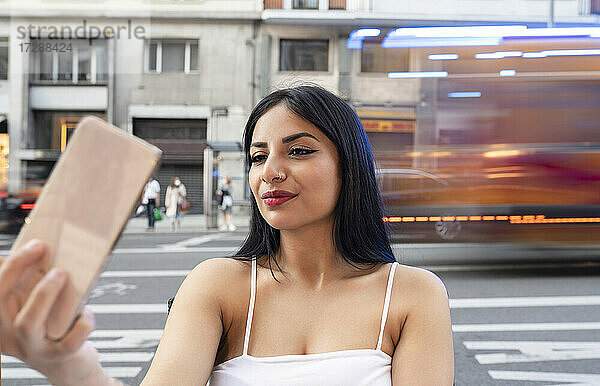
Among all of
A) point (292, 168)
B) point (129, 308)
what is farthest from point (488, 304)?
point (292, 168)

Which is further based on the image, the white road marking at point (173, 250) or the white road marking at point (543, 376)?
the white road marking at point (173, 250)

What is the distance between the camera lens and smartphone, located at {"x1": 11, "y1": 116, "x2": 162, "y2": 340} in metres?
0.79

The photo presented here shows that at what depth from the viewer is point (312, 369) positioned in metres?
1.56

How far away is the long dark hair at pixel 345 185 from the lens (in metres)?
1.76

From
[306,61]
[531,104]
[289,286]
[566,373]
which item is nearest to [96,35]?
[306,61]

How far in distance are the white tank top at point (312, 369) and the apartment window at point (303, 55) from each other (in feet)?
66.6

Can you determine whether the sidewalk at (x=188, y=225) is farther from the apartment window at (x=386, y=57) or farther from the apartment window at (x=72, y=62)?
the apartment window at (x=72, y=62)

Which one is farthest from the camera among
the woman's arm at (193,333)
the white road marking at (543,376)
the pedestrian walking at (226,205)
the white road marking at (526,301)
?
the pedestrian walking at (226,205)

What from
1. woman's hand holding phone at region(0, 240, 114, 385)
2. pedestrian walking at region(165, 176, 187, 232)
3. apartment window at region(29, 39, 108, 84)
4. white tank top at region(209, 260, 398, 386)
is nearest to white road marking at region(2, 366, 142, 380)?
white tank top at region(209, 260, 398, 386)

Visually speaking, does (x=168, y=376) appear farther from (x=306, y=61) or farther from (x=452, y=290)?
(x=306, y=61)

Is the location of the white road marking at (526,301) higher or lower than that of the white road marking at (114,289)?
higher

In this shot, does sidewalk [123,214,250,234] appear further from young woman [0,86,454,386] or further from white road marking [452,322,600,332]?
young woman [0,86,454,386]

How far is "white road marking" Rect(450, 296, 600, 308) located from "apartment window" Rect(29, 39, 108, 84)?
1767cm

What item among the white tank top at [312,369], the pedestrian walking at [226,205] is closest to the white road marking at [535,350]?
the white tank top at [312,369]
